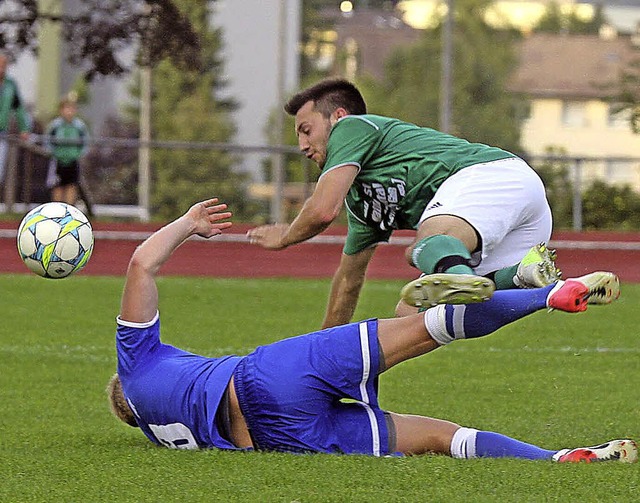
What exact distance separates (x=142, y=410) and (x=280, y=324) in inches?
231

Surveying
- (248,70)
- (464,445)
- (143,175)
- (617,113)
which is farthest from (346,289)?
(248,70)

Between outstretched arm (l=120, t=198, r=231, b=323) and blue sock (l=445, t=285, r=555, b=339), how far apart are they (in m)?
1.24

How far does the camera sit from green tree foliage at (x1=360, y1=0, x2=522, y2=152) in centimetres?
5644

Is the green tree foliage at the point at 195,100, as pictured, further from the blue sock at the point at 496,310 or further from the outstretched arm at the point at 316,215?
the blue sock at the point at 496,310

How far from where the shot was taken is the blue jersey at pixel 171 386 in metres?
5.89

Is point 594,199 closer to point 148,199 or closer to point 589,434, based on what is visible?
point 148,199

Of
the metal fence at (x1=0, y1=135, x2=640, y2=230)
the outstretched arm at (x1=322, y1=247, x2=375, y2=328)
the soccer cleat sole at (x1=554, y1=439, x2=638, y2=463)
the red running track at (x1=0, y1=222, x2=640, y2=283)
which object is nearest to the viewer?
the soccer cleat sole at (x1=554, y1=439, x2=638, y2=463)

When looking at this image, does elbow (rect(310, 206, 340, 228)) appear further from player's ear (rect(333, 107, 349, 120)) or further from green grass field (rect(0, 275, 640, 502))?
green grass field (rect(0, 275, 640, 502))

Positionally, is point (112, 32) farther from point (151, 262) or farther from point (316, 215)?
point (151, 262)

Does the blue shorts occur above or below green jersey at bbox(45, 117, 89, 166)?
above

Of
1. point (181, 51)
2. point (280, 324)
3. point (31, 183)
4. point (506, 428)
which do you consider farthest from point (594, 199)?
A: point (506, 428)

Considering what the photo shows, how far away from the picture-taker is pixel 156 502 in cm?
508

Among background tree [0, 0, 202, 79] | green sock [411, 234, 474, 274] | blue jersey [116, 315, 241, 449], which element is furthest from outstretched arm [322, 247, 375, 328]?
background tree [0, 0, 202, 79]

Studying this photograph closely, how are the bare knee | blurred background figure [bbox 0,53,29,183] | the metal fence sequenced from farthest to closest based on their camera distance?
1. the metal fence
2. blurred background figure [bbox 0,53,29,183]
3. the bare knee
